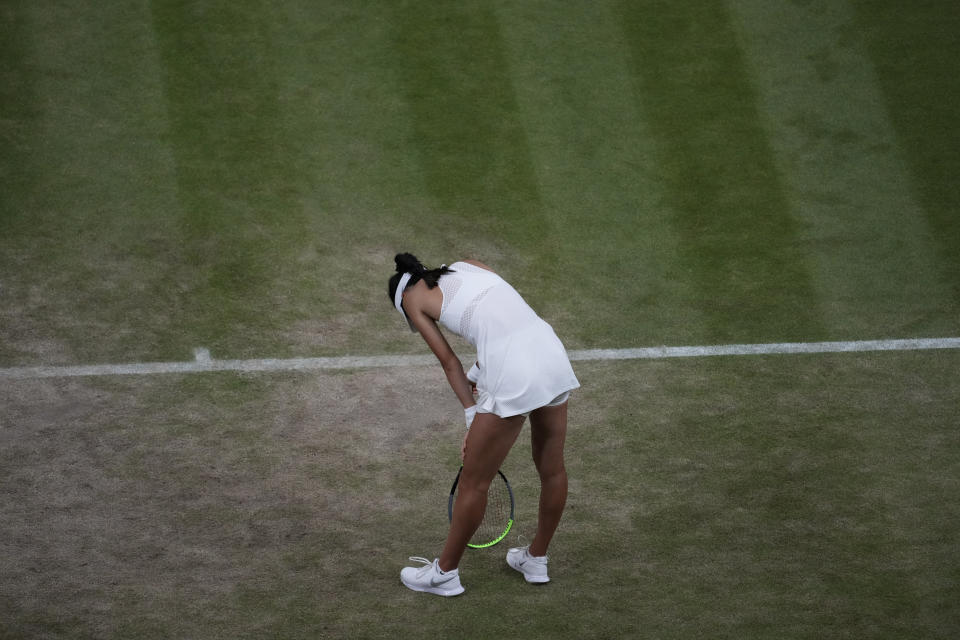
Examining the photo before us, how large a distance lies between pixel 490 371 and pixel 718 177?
4499 mm

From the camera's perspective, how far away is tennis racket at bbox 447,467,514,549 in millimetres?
6590

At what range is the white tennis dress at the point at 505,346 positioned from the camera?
5.53 metres

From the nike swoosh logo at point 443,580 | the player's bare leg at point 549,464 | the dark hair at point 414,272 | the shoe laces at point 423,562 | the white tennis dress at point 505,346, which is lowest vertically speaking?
the nike swoosh logo at point 443,580

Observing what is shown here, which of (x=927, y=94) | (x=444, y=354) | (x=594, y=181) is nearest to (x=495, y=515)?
(x=444, y=354)

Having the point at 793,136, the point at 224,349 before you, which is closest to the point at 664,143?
the point at 793,136

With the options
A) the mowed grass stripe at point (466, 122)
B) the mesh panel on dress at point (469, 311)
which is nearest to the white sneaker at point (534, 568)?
the mesh panel on dress at point (469, 311)

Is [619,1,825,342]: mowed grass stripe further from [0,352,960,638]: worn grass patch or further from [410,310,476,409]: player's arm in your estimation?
[410,310,476,409]: player's arm

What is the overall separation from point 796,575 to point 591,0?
643 centimetres

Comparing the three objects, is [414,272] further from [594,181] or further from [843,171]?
[843,171]

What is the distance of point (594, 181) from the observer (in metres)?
9.28

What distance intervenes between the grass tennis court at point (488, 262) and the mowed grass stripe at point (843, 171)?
0.03 meters

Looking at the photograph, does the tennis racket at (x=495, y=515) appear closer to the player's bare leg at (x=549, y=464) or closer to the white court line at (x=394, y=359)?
the player's bare leg at (x=549, y=464)

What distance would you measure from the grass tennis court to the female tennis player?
0.77 metres

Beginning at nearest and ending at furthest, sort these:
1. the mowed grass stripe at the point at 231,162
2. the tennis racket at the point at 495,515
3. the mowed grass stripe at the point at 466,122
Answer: the tennis racket at the point at 495,515 → the mowed grass stripe at the point at 231,162 → the mowed grass stripe at the point at 466,122
